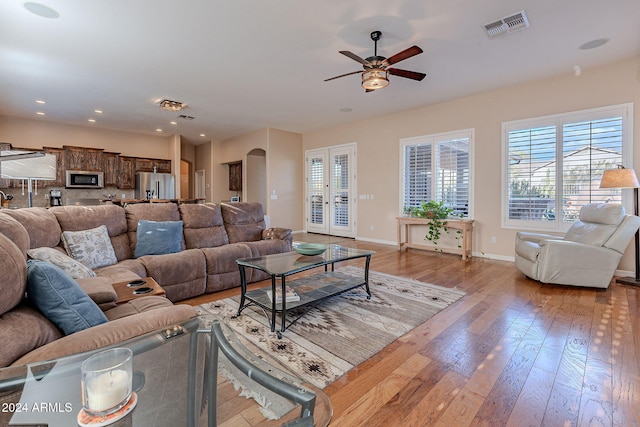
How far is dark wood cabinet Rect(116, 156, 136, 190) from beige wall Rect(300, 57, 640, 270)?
210 inches

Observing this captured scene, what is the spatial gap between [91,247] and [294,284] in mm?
1934

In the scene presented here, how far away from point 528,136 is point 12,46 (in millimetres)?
7181

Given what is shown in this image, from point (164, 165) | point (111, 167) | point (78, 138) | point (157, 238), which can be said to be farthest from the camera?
point (164, 165)

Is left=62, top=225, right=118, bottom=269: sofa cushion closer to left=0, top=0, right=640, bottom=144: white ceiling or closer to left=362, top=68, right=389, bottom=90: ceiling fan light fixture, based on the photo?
left=0, top=0, right=640, bottom=144: white ceiling

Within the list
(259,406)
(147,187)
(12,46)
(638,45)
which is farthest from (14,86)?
(638,45)

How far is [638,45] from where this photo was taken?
346cm

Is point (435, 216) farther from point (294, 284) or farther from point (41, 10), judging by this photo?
point (41, 10)

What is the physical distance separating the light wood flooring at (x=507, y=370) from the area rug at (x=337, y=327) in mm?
110

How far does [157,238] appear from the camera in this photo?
3.19 meters

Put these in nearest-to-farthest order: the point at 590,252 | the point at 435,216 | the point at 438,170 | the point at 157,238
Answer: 1. the point at 157,238
2. the point at 590,252
3. the point at 435,216
4. the point at 438,170

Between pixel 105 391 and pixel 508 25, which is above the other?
pixel 508 25

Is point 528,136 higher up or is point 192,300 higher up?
point 528,136

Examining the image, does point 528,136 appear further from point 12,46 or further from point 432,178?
point 12,46

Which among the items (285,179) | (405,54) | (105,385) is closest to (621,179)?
(405,54)
